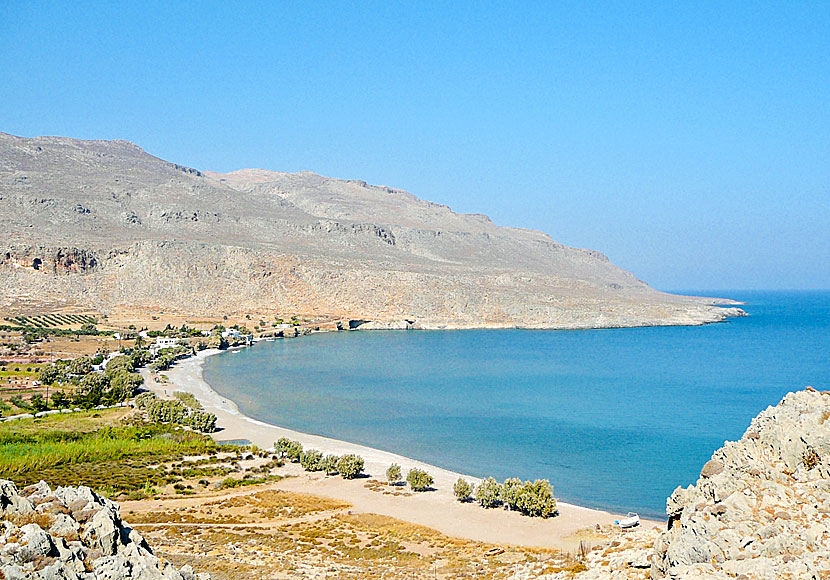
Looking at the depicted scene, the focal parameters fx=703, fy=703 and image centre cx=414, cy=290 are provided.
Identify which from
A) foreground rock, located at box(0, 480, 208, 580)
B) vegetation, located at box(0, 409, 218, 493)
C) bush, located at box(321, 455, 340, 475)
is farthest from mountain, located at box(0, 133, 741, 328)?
foreground rock, located at box(0, 480, 208, 580)

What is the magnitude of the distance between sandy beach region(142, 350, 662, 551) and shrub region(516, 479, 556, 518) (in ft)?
1.27

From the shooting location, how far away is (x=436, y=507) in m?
30.9

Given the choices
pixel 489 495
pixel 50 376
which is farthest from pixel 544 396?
pixel 50 376

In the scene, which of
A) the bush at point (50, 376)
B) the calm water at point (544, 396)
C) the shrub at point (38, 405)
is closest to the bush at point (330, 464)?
the calm water at point (544, 396)

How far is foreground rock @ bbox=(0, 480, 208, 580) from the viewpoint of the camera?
1080 centimetres

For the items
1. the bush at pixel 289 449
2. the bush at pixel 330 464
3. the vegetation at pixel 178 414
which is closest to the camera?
the bush at pixel 330 464

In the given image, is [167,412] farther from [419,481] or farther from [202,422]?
[419,481]

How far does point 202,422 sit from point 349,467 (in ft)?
52.6

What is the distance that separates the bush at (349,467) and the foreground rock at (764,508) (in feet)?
78.6

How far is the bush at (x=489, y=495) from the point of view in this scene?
101 feet

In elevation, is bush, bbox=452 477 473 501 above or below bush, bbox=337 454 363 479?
above

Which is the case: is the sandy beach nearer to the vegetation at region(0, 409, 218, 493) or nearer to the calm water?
the calm water

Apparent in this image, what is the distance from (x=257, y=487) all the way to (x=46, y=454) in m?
12.8

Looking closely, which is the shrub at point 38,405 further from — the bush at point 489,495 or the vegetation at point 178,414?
the bush at point 489,495
